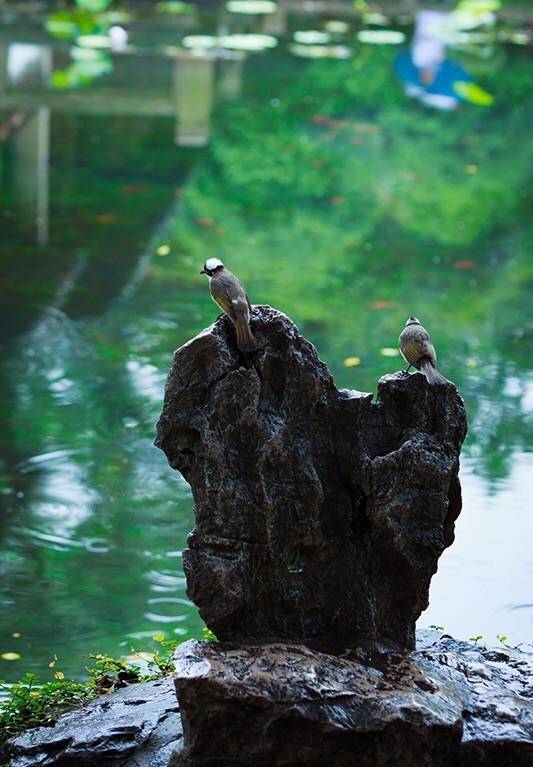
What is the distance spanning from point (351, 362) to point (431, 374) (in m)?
3.03

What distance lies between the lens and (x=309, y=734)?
2.71m

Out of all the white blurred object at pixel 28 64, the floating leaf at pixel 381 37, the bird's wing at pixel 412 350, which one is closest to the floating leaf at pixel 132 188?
the white blurred object at pixel 28 64

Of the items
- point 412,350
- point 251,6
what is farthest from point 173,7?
point 412,350

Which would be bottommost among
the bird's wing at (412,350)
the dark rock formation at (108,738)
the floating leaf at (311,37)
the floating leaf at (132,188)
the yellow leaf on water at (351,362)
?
the floating leaf at (311,37)

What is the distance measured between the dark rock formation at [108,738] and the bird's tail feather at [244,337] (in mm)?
885

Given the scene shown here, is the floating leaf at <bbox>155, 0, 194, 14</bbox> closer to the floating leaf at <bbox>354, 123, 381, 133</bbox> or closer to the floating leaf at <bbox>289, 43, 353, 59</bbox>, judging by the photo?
the floating leaf at <bbox>289, 43, 353, 59</bbox>

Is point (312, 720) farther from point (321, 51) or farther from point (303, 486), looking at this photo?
point (321, 51)

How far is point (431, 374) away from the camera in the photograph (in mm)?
3057

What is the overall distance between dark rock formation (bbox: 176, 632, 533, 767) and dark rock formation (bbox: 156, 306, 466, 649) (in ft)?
0.55

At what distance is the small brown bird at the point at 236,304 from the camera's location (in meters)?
2.91

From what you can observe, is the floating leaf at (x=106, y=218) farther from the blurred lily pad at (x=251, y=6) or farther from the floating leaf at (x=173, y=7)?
the blurred lily pad at (x=251, y=6)

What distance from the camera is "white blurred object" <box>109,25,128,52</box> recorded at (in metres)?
13.2

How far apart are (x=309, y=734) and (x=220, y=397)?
2.45 feet

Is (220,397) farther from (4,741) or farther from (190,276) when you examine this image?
(190,276)
